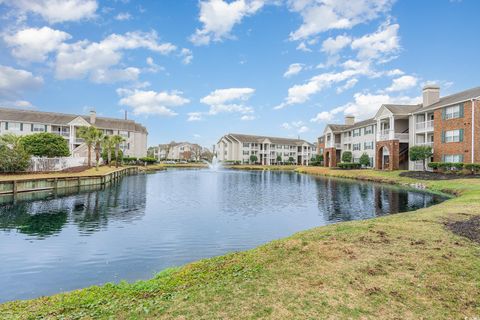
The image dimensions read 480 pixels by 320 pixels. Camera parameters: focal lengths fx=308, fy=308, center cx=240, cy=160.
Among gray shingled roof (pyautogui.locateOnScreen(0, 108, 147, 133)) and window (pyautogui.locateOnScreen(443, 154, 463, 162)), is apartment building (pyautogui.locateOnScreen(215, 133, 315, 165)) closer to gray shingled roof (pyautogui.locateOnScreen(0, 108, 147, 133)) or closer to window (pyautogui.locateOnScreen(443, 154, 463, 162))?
gray shingled roof (pyautogui.locateOnScreen(0, 108, 147, 133))

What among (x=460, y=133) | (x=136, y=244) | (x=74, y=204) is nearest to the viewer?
(x=136, y=244)

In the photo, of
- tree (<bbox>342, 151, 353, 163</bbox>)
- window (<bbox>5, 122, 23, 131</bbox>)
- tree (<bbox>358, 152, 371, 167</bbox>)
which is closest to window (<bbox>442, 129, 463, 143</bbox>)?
tree (<bbox>358, 152, 371, 167</bbox>)

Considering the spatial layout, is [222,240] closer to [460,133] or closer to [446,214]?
[446,214]

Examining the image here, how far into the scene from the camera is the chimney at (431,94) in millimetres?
46188

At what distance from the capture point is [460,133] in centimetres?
3778

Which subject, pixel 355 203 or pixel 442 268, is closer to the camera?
pixel 442 268

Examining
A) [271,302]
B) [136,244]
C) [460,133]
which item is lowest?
[136,244]

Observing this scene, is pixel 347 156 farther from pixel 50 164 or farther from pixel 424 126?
pixel 50 164

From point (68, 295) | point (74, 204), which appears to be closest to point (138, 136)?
point (74, 204)

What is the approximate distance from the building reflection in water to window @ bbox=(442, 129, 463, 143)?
123 ft

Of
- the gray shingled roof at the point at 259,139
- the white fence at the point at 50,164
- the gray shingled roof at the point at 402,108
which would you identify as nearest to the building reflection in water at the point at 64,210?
the white fence at the point at 50,164

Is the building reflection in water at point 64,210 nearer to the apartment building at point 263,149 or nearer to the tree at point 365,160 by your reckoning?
the tree at point 365,160

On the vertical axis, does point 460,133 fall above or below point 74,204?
above

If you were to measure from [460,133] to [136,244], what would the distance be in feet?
133
